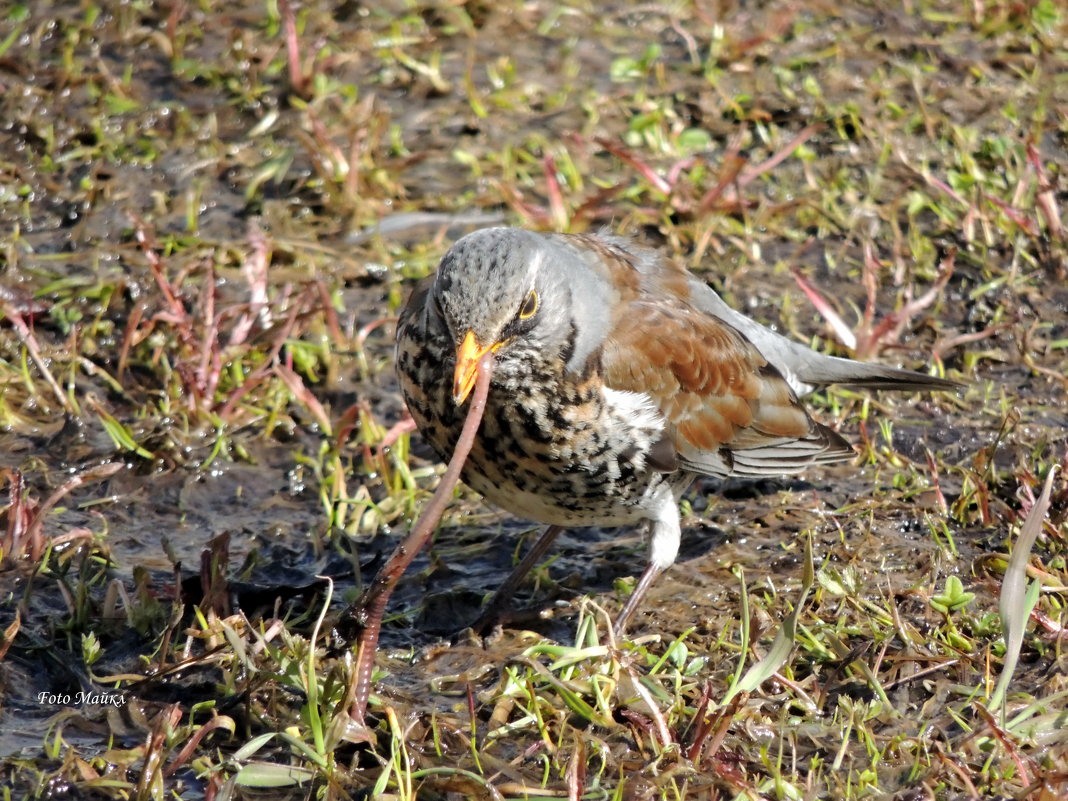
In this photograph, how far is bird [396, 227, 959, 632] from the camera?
4.25 m

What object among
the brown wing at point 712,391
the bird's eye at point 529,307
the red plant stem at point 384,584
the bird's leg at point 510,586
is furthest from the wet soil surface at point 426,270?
the bird's eye at point 529,307

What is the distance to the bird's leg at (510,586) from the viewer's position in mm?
4949

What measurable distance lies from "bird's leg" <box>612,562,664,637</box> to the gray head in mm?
887

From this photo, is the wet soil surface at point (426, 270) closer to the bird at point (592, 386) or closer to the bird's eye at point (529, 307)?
the bird at point (592, 386)

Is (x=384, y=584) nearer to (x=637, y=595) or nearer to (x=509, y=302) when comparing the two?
(x=509, y=302)

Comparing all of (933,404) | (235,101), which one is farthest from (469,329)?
(235,101)

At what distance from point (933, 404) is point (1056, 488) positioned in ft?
3.31

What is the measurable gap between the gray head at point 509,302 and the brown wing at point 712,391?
9.1 inches

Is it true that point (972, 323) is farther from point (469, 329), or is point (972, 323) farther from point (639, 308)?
point (469, 329)

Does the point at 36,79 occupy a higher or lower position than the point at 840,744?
higher

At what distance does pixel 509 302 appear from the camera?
4.16 metres

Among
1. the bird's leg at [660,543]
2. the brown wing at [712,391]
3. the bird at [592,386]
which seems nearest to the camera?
the bird at [592,386]

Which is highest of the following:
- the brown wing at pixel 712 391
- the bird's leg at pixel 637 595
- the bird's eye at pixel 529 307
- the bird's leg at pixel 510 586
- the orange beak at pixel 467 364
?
the bird's eye at pixel 529 307

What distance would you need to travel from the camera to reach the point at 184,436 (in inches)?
228
